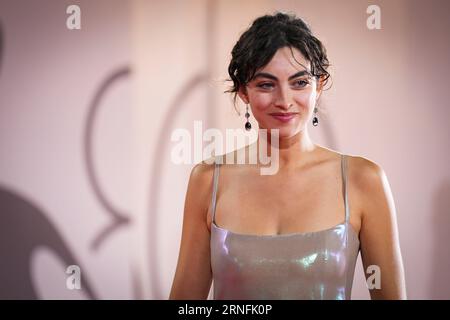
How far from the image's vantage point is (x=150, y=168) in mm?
1925

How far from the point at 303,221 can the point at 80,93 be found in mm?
1067

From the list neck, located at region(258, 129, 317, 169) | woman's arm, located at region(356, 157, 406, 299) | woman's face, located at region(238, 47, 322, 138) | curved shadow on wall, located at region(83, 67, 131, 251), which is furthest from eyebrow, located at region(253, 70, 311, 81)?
curved shadow on wall, located at region(83, 67, 131, 251)

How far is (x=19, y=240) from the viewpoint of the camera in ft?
6.57

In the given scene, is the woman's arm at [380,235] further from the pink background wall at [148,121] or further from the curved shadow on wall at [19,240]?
the curved shadow on wall at [19,240]

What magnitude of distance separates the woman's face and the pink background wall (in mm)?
637

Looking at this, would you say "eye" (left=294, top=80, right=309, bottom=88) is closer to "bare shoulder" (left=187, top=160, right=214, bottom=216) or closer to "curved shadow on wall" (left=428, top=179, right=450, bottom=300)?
"bare shoulder" (left=187, top=160, right=214, bottom=216)

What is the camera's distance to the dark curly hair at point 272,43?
46.3 inches

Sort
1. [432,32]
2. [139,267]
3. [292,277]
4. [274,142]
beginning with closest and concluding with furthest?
[292,277] < [274,142] < [432,32] < [139,267]

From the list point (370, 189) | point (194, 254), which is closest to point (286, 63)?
point (370, 189)

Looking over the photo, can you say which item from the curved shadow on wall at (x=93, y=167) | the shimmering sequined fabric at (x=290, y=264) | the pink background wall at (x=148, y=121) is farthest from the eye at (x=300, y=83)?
the curved shadow on wall at (x=93, y=167)

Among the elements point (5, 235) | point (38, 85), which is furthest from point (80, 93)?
point (5, 235)

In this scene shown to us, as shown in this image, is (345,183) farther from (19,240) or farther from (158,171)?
(19,240)

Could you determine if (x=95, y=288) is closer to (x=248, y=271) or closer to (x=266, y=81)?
(x=248, y=271)

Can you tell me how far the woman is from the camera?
1160mm
